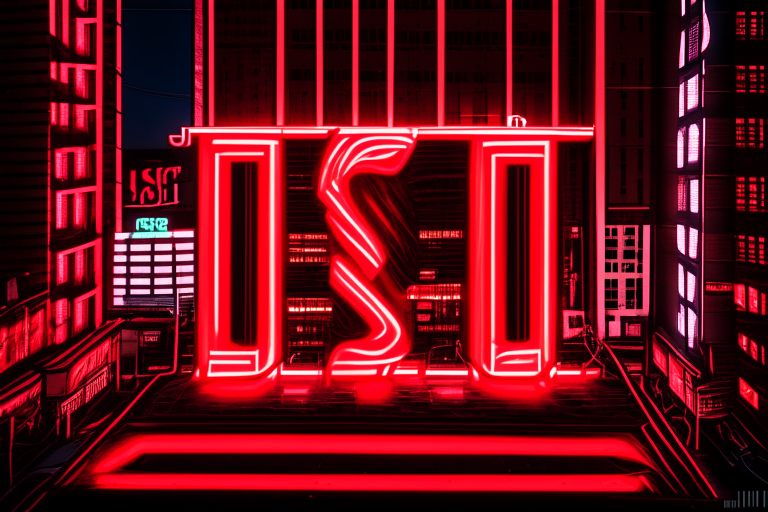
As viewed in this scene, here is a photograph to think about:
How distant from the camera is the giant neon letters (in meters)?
3.84

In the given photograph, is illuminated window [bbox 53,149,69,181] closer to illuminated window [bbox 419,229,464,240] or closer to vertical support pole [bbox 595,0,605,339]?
illuminated window [bbox 419,229,464,240]

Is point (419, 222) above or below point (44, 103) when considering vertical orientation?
below

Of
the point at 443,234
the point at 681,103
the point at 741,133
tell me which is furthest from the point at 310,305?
the point at 741,133

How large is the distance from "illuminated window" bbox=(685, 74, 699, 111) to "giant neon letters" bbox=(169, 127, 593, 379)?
861 mm

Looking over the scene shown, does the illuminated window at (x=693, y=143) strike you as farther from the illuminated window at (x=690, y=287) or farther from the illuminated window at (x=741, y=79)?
the illuminated window at (x=690, y=287)

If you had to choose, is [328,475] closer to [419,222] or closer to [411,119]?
[419,222]

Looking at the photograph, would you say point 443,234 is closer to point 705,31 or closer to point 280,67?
point 280,67

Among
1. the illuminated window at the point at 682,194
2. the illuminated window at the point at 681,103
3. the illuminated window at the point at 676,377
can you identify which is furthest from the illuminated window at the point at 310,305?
the illuminated window at the point at 681,103

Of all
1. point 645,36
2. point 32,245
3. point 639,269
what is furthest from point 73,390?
point 645,36

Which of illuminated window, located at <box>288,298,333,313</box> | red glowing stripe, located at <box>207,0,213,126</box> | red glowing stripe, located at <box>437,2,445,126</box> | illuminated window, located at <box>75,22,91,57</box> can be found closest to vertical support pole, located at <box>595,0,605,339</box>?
red glowing stripe, located at <box>437,2,445,126</box>

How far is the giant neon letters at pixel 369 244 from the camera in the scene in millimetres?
3842

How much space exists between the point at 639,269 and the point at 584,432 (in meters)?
1.39

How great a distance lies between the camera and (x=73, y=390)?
4.20 metres

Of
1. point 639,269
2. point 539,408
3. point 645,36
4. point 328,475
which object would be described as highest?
point 645,36
